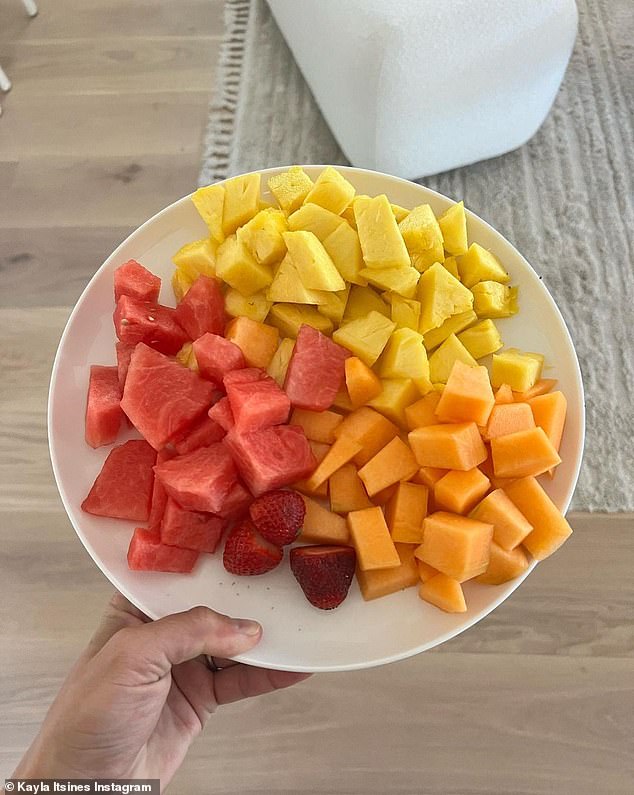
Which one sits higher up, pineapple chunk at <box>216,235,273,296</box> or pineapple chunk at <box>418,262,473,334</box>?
pineapple chunk at <box>216,235,273,296</box>

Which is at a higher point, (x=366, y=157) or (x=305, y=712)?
(x=366, y=157)

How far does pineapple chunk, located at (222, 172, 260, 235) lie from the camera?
111cm

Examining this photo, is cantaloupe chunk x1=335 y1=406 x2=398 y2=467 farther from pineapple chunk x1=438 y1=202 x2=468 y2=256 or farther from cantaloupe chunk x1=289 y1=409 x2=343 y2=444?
pineapple chunk x1=438 y1=202 x2=468 y2=256

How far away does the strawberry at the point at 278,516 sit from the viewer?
0.93 metres

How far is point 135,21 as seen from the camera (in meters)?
2.16

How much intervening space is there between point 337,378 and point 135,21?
1745mm

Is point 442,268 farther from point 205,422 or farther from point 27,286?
point 27,286

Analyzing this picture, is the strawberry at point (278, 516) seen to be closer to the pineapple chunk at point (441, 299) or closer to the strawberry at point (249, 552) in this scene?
the strawberry at point (249, 552)

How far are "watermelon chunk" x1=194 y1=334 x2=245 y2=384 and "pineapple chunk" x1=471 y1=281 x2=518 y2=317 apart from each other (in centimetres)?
41

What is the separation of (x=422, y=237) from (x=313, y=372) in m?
0.29

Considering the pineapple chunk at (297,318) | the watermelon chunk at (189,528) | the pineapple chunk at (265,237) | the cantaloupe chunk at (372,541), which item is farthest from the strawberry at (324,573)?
the pineapple chunk at (265,237)

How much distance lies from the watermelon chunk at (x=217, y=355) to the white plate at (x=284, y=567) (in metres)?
0.22

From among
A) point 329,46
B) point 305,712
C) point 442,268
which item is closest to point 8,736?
point 305,712

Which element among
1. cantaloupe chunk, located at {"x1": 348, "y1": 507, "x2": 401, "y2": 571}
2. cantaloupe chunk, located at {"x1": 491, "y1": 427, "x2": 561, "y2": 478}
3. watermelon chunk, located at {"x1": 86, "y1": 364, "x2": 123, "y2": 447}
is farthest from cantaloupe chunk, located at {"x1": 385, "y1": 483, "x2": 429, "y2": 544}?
watermelon chunk, located at {"x1": 86, "y1": 364, "x2": 123, "y2": 447}
